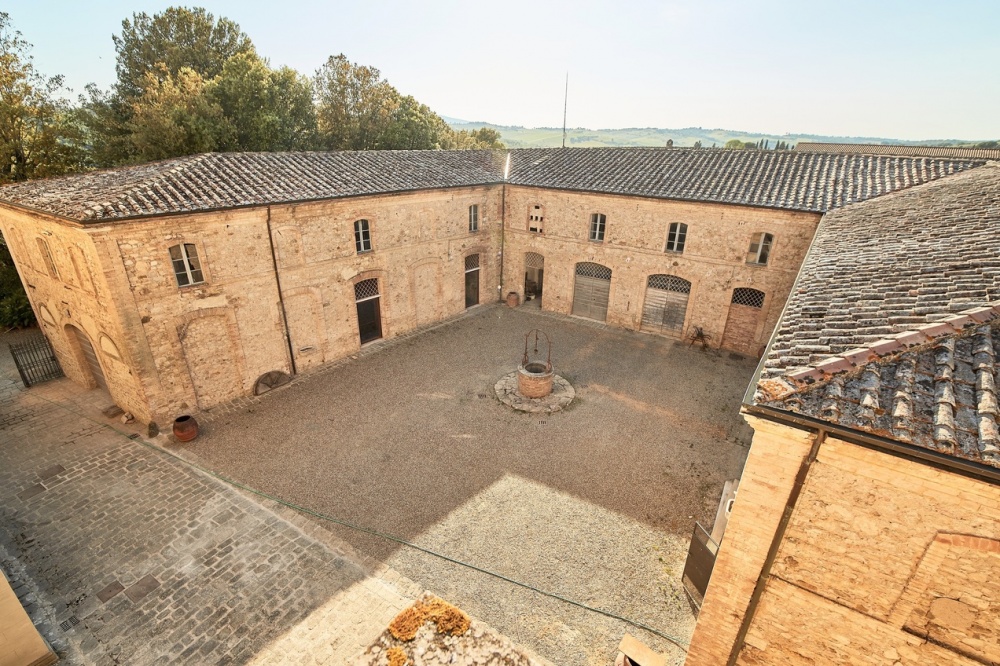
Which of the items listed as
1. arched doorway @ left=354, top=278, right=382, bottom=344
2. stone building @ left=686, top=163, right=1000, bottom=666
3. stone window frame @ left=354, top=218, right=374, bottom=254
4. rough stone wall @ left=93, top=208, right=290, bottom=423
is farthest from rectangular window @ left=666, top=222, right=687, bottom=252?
rough stone wall @ left=93, top=208, right=290, bottom=423

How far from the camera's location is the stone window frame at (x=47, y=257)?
1293 cm

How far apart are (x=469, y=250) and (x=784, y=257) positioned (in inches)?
507

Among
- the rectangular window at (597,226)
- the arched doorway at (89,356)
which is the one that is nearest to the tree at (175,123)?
the arched doorway at (89,356)

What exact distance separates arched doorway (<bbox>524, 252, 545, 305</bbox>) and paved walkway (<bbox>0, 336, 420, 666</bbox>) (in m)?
16.0

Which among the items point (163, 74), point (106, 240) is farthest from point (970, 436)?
point (163, 74)

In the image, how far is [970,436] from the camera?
3.87m

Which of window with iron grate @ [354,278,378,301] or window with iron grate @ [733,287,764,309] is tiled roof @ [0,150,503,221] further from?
window with iron grate @ [733,287,764,309]

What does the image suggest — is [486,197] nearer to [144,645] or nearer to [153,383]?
[153,383]

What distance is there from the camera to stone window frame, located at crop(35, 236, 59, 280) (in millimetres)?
12925

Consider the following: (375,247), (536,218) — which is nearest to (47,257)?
(375,247)

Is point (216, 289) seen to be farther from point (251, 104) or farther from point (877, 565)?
point (251, 104)

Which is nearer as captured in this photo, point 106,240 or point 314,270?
point 106,240

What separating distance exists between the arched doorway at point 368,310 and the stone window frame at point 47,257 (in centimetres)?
851

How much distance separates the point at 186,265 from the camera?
12750mm
